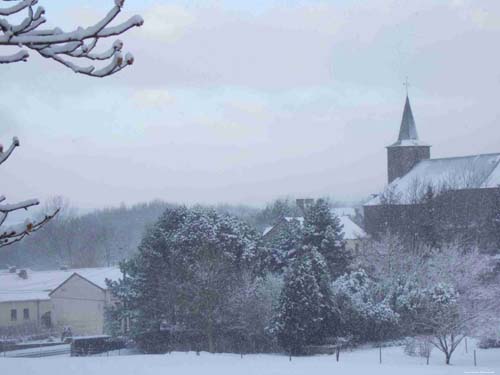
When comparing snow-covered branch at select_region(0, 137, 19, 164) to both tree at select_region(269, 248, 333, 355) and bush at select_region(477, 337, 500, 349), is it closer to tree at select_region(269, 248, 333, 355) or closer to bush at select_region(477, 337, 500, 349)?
tree at select_region(269, 248, 333, 355)

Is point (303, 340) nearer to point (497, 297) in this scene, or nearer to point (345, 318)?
point (345, 318)

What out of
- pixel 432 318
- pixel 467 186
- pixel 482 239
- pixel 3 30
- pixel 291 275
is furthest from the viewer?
pixel 467 186

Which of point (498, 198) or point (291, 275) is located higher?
point (498, 198)

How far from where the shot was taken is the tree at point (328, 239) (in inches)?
1345

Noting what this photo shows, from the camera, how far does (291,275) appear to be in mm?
28391

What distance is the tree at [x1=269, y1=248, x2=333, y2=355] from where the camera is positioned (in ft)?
89.4

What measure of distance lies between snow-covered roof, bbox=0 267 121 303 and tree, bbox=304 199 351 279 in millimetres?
11572

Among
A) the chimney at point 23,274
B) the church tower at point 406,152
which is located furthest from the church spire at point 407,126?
the chimney at point 23,274

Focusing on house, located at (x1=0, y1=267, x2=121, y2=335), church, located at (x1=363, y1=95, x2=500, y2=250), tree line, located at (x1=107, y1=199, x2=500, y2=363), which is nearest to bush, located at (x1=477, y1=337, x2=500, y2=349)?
tree line, located at (x1=107, y1=199, x2=500, y2=363)

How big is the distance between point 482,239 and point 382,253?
11525 mm

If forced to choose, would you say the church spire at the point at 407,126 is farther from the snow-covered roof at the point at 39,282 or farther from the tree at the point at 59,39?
the tree at the point at 59,39

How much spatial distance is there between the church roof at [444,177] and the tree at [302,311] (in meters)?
22.8

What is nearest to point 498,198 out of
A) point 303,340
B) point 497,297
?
point 497,297

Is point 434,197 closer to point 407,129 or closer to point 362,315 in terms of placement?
point 407,129
